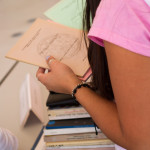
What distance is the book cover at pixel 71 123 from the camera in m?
0.75

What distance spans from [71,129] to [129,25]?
41 centimetres

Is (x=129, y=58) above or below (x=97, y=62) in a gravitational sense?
above

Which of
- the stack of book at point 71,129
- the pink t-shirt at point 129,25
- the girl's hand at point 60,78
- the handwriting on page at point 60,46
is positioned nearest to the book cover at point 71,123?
the stack of book at point 71,129

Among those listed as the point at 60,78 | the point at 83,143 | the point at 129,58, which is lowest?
the point at 83,143

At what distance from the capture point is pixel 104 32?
496 mm

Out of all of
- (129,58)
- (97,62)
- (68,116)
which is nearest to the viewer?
(129,58)

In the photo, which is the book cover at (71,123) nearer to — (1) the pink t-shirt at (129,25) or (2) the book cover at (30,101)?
(2) the book cover at (30,101)

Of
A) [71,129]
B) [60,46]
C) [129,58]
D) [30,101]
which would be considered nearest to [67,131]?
[71,129]

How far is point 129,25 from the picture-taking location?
1.54 feet

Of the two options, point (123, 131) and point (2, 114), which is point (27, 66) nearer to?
point (2, 114)

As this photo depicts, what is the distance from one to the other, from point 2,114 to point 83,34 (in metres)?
0.42

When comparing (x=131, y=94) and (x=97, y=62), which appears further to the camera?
(x=97, y=62)

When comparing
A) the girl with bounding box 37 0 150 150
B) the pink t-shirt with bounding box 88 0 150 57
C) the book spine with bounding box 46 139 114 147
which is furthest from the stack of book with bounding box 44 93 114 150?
the pink t-shirt with bounding box 88 0 150 57

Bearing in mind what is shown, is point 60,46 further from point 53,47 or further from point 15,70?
point 15,70
